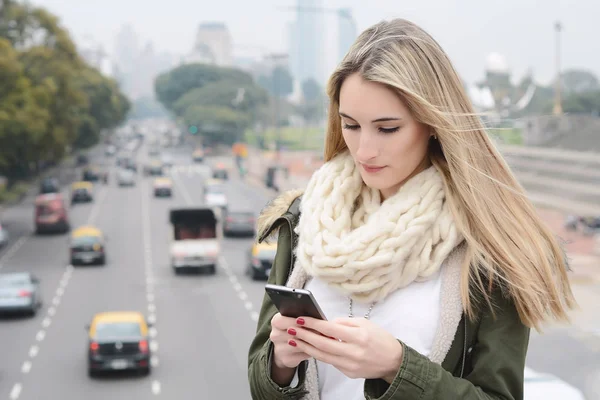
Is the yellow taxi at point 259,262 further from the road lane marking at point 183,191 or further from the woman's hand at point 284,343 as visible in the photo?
the woman's hand at point 284,343

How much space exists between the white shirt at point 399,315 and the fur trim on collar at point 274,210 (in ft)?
1.00

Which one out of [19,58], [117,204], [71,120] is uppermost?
[19,58]

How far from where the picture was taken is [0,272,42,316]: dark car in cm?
3106

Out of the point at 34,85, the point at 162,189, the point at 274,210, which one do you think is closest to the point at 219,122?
the point at 162,189

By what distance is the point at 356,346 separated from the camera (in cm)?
263

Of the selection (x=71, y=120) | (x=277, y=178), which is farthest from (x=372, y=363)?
(x=277, y=178)

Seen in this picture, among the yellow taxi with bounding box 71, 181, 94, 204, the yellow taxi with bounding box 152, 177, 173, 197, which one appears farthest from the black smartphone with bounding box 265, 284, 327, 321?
the yellow taxi with bounding box 152, 177, 173, 197

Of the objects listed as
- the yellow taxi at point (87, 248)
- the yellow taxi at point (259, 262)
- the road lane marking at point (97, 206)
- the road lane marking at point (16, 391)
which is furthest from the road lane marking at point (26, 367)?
the road lane marking at point (97, 206)

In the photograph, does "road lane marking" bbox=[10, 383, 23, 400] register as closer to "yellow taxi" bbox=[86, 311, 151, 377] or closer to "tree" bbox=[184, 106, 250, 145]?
"yellow taxi" bbox=[86, 311, 151, 377]

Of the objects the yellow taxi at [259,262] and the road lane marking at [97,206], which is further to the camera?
the road lane marking at [97,206]

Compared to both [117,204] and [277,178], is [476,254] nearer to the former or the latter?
[117,204]

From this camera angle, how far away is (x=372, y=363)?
104 inches

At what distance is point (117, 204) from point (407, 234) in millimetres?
61962

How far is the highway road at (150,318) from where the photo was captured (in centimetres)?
2280
